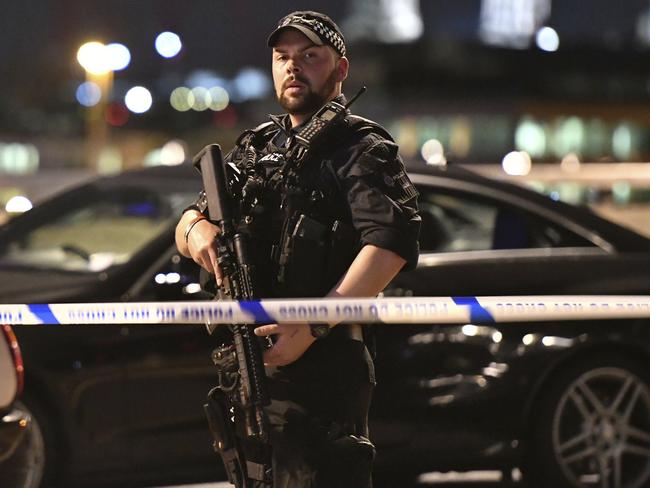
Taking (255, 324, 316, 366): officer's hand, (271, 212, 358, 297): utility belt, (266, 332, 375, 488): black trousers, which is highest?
(271, 212, 358, 297): utility belt

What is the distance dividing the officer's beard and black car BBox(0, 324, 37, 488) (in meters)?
1.06

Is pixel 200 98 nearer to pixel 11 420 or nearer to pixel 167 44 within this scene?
pixel 167 44

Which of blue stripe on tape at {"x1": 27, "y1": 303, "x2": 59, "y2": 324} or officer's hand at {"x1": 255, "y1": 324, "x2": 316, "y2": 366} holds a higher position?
blue stripe on tape at {"x1": 27, "y1": 303, "x2": 59, "y2": 324}

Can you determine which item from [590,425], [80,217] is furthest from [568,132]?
[590,425]

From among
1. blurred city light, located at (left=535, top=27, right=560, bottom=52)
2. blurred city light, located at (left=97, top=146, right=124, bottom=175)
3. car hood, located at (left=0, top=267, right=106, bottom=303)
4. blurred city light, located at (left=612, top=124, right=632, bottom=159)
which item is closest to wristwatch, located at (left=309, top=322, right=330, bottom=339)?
car hood, located at (left=0, top=267, right=106, bottom=303)

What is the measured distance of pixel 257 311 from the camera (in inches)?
118

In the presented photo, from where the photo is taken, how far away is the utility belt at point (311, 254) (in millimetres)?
2967

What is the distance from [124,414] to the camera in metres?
4.74

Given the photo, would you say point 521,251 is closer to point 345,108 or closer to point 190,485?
point 190,485

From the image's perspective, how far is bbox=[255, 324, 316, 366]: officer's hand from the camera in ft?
9.62

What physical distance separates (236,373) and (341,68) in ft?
2.65

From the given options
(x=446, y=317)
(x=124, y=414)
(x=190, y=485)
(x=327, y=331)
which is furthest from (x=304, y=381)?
(x=190, y=485)

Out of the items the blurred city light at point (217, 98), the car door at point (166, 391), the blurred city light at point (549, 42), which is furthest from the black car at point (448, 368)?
the blurred city light at point (217, 98)

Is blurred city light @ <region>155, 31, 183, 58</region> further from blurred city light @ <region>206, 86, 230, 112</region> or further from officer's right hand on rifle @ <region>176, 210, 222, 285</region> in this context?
blurred city light @ <region>206, 86, 230, 112</region>
